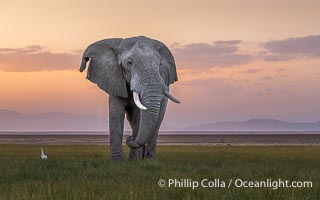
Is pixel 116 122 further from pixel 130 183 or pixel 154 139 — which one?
pixel 130 183

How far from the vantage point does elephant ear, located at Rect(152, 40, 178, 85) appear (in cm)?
1867

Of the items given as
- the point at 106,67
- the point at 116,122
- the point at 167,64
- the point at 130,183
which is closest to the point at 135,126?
the point at 116,122

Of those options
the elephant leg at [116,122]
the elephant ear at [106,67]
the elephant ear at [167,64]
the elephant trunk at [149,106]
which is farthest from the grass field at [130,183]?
the elephant ear at [167,64]

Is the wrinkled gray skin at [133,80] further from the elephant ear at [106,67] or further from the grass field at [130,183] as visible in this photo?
the grass field at [130,183]

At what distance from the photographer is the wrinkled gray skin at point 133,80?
16844 mm

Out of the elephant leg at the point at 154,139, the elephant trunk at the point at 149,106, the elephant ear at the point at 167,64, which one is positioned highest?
the elephant ear at the point at 167,64

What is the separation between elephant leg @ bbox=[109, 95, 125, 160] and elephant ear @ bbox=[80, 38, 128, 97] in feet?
1.15

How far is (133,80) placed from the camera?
1744 centimetres

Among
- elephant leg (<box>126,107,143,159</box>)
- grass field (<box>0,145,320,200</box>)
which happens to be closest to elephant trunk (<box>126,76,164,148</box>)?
grass field (<box>0,145,320,200</box>)

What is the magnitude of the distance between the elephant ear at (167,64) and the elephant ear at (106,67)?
1.43 m

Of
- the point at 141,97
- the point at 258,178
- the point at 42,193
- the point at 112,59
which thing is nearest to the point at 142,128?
the point at 141,97

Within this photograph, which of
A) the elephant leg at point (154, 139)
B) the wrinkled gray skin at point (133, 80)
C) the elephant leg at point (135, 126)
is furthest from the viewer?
the elephant leg at point (135, 126)

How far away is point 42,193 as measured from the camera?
10430 millimetres

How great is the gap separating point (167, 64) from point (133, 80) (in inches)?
75.8
